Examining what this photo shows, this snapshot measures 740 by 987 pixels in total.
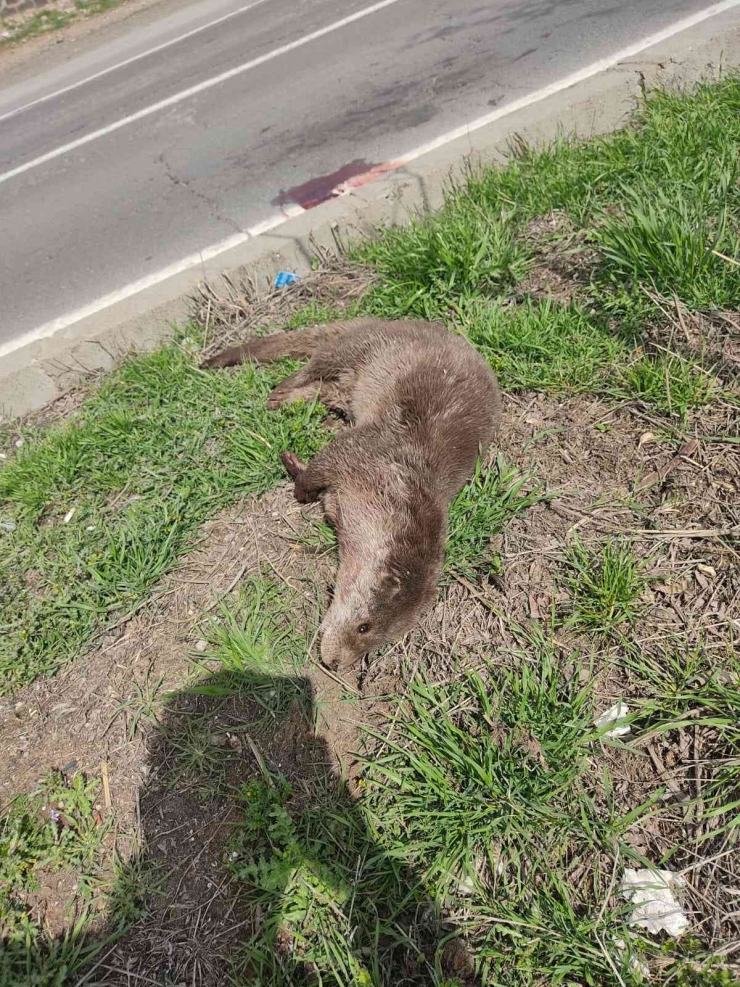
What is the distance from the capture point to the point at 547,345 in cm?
370

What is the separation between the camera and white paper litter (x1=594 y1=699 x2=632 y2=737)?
2.34 metres

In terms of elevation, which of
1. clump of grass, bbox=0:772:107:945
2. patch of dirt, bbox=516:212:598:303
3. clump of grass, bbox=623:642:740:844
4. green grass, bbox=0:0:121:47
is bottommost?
clump of grass, bbox=623:642:740:844

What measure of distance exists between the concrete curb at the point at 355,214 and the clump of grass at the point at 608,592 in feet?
10.6

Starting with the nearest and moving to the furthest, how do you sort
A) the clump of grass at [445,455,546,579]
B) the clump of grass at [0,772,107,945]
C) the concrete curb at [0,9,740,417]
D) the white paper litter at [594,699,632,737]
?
the clump of grass at [0,772,107,945], the white paper litter at [594,699,632,737], the clump of grass at [445,455,546,579], the concrete curb at [0,9,740,417]

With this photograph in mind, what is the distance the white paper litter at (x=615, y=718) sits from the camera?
2.34m

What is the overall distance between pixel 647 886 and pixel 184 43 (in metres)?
12.8

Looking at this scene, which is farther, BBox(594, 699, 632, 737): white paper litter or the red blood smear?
the red blood smear

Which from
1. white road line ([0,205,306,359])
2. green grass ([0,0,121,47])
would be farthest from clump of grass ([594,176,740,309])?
green grass ([0,0,121,47])

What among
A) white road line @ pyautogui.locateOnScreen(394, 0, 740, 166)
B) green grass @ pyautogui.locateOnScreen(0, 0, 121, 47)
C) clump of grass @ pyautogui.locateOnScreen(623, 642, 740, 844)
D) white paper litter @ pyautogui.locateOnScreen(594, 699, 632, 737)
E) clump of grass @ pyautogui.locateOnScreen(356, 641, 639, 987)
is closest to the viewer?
clump of grass @ pyautogui.locateOnScreen(356, 641, 639, 987)

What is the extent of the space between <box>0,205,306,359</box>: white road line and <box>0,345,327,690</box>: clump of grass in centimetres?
129

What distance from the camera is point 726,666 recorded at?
2375 mm

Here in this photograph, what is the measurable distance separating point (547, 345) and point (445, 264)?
90cm

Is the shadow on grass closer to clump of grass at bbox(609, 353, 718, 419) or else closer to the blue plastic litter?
clump of grass at bbox(609, 353, 718, 419)

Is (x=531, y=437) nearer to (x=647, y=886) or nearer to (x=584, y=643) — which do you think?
(x=584, y=643)
